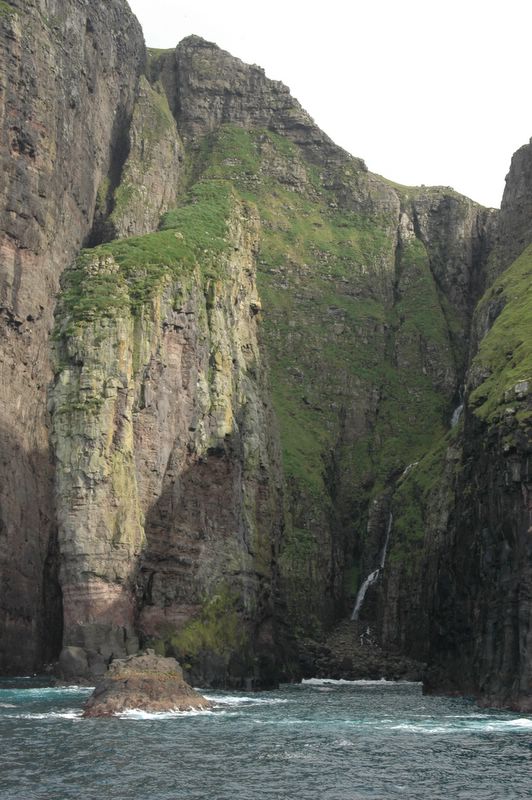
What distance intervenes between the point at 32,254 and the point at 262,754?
281 ft

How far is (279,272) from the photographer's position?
192500 millimetres

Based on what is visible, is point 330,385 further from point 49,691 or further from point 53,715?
point 53,715

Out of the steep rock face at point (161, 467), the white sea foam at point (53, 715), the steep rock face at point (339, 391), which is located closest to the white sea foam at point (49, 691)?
the steep rock face at point (161, 467)

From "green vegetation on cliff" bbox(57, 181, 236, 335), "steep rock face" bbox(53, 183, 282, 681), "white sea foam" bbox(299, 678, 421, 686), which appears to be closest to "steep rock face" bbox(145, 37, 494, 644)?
"white sea foam" bbox(299, 678, 421, 686)

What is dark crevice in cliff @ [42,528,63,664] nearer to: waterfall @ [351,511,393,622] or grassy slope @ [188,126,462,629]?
grassy slope @ [188,126,462,629]

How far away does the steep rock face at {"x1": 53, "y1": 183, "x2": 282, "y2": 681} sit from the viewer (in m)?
90.0

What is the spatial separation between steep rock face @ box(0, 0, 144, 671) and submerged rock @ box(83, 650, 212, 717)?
4106 centimetres

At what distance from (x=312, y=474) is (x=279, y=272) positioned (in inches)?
1761

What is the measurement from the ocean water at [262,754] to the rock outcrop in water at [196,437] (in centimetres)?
→ 1504

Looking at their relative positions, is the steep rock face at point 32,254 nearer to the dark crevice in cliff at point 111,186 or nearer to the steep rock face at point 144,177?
the dark crevice in cliff at point 111,186

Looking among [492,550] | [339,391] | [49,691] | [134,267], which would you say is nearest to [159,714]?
[49,691]

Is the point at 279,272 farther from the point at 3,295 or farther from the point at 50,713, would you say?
the point at 50,713

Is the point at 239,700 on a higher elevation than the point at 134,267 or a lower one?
lower

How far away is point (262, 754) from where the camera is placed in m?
49.3
